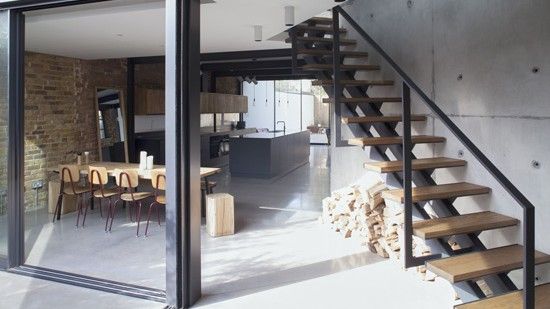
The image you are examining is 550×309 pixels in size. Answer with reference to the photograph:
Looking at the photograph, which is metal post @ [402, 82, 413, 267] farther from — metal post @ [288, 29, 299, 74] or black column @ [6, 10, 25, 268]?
black column @ [6, 10, 25, 268]

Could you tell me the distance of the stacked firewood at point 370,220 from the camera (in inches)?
175

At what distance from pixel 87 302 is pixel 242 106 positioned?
10390mm

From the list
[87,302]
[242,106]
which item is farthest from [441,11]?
[242,106]

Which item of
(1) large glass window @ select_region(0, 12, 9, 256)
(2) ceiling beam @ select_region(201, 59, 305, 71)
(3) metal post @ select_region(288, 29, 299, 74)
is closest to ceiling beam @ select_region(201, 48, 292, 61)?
(2) ceiling beam @ select_region(201, 59, 305, 71)

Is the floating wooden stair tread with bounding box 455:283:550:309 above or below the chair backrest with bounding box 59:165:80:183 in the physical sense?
below

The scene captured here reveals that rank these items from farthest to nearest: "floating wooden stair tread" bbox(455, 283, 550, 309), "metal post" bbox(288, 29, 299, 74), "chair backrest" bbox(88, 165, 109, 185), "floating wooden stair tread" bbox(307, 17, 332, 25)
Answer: "floating wooden stair tread" bbox(307, 17, 332, 25)
"chair backrest" bbox(88, 165, 109, 185)
"metal post" bbox(288, 29, 299, 74)
"floating wooden stair tread" bbox(455, 283, 550, 309)

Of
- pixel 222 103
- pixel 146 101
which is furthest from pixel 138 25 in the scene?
pixel 222 103

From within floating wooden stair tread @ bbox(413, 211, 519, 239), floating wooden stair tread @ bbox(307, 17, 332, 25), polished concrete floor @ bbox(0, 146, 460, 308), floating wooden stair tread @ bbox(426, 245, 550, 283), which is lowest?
polished concrete floor @ bbox(0, 146, 460, 308)

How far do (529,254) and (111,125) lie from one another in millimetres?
7502

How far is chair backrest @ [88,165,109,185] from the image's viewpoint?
5.52m

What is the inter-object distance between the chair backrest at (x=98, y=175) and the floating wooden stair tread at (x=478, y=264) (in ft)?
13.5

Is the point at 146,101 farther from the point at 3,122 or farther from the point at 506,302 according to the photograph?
the point at 506,302

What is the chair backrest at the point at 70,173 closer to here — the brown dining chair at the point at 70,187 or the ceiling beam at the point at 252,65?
the brown dining chair at the point at 70,187

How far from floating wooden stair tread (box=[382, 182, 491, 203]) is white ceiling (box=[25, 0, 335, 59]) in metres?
1.94
